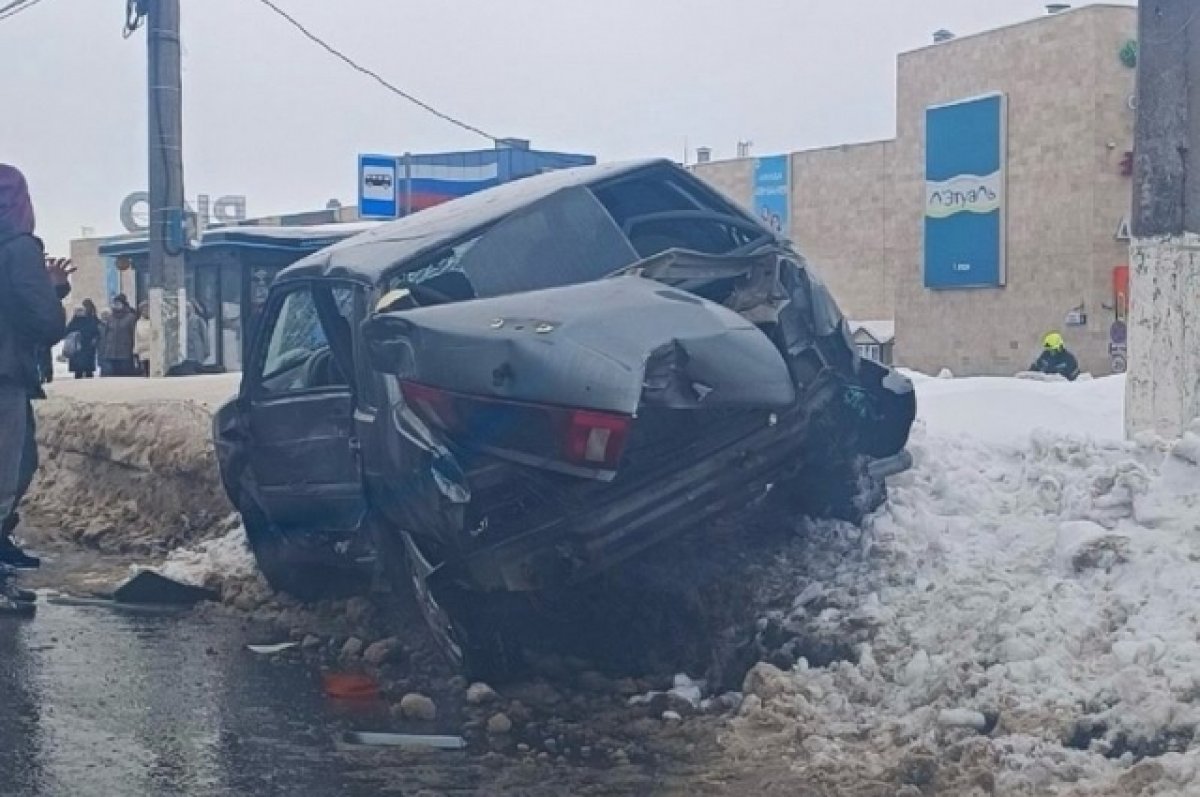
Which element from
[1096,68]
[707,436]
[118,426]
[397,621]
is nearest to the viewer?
[707,436]

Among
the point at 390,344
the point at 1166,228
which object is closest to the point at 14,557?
the point at 390,344

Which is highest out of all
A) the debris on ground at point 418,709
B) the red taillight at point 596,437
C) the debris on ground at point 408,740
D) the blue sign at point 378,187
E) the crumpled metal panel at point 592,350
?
the blue sign at point 378,187

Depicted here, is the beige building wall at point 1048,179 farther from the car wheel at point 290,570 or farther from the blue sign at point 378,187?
the car wheel at point 290,570

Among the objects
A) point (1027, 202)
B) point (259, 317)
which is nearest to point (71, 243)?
point (1027, 202)

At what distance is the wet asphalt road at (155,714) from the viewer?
5.19m

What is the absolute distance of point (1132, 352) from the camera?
845 centimetres

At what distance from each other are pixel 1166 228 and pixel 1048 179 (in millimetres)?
24800

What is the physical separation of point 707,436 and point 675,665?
961 millimetres

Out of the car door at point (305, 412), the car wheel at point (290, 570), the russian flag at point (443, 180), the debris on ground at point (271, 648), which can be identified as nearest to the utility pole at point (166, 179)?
the russian flag at point (443, 180)

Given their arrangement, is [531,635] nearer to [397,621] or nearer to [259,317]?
[397,621]

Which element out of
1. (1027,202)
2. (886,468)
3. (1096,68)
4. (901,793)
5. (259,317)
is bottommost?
(901,793)

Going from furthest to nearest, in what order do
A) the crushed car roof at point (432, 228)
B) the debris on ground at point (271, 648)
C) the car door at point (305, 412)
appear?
the debris on ground at point (271, 648)
the car door at point (305, 412)
the crushed car roof at point (432, 228)

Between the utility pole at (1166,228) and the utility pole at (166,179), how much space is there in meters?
10.3

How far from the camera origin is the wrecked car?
5.47 metres
